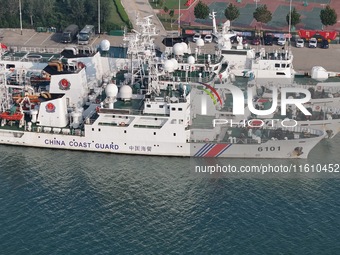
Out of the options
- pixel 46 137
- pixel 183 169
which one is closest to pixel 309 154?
pixel 183 169

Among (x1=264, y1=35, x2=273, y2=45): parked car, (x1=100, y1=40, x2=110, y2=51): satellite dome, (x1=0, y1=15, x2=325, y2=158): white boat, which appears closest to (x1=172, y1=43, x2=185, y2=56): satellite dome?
(x1=0, y1=15, x2=325, y2=158): white boat

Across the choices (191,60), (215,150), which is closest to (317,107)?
(215,150)

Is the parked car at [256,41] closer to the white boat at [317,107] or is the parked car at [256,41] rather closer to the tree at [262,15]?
the tree at [262,15]

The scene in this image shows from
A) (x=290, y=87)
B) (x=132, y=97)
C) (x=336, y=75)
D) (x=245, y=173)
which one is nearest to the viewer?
(x=245, y=173)

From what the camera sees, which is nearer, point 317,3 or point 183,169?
point 183,169

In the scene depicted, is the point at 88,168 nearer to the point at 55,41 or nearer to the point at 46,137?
the point at 46,137

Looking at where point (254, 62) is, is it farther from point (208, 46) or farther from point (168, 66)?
point (208, 46)

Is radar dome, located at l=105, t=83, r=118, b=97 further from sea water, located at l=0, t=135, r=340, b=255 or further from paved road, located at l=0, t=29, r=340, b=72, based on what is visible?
paved road, located at l=0, t=29, r=340, b=72
